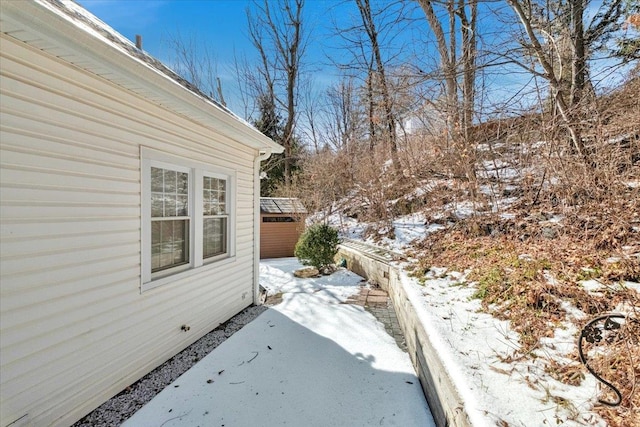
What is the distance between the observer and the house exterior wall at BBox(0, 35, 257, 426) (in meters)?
2.03

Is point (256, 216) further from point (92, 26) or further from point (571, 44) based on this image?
point (571, 44)

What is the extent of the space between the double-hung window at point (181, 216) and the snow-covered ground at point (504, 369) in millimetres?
2884

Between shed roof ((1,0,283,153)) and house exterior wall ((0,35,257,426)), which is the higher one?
shed roof ((1,0,283,153))

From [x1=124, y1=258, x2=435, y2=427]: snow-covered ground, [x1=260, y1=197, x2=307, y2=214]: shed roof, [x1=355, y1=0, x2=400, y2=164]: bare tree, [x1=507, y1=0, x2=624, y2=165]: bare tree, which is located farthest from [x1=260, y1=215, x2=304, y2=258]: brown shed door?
[x1=507, y1=0, x2=624, y2=165]: bare tree

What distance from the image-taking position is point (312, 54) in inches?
647

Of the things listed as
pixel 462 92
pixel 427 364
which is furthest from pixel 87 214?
pixel 462 92

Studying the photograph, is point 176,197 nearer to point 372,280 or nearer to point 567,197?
point 372,280

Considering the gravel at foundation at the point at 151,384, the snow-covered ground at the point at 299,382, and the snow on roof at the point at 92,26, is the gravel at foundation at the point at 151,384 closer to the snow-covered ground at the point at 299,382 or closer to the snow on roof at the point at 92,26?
the snow-covered ground at the point at 299,382

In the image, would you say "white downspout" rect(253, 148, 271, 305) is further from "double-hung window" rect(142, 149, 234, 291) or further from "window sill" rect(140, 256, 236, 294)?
"window sill" rect(140, 256, 236, 294)

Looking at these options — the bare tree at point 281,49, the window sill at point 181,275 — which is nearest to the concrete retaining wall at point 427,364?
the window sill at point 181,275

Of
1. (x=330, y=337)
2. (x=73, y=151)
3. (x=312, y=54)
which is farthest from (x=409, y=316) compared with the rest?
(x=312, y=54)

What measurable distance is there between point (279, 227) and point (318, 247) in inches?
217

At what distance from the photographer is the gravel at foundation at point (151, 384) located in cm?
253

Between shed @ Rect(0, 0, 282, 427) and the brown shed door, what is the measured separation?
31.0 ft
